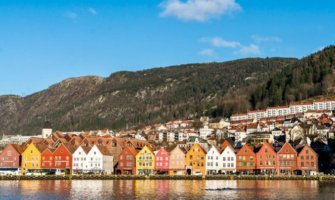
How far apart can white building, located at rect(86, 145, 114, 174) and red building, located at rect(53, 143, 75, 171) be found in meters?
4.03

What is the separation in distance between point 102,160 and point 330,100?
377ft

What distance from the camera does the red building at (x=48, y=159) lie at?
360 ft

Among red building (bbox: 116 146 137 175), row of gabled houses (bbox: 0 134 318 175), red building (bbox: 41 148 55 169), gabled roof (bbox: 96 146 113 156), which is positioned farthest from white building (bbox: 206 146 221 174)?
red building (bbox: 41 148 55 169)

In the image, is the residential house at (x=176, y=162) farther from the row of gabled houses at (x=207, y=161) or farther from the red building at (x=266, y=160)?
the red building at (x=266, y=160)

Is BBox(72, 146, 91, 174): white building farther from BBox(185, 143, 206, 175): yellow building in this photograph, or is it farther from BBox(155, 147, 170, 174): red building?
BBox(185, 143, 206, 175): yellow building

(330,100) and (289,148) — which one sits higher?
(330,100)

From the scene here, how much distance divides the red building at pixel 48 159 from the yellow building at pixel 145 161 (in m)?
17.4

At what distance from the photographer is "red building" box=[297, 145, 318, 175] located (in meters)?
102

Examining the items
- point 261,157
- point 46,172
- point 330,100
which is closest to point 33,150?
point 46,172

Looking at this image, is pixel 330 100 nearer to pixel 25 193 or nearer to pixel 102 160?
pixel 102 160

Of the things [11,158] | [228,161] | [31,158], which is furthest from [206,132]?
[11,158]

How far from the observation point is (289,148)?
10438cm

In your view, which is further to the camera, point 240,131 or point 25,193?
point 240,131

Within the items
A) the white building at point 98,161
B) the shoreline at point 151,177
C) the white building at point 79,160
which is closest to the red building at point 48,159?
the white building at point 79,160
